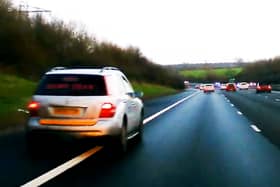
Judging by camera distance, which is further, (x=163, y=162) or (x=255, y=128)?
(x=255, y=128)

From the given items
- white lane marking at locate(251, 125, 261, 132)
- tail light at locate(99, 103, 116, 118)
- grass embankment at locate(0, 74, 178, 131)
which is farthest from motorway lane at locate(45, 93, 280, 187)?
grass embankment at locate(0, 74, 178, 131)

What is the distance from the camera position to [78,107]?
1161 cm

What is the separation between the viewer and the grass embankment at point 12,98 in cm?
1908

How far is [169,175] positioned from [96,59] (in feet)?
137

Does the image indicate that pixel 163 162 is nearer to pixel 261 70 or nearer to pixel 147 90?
pixel 147 90

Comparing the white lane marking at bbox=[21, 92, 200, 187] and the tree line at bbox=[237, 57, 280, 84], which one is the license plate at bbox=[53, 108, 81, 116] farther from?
the tree line at bbox=[237, 57, 280, 84]

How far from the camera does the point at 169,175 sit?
31.1ft

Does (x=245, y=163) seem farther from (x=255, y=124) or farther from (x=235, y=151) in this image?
(x=255, y=124)

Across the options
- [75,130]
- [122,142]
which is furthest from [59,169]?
[122,142]

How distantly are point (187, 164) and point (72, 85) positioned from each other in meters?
2.88

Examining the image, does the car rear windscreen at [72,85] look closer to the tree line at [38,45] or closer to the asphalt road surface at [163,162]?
the asphalt road surface at [163,162]

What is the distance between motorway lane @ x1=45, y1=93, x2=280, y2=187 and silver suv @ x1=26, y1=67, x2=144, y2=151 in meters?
0.58

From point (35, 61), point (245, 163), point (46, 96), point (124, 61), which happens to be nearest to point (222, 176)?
point (245, 163)

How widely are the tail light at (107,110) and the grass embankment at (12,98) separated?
6.45 metres
